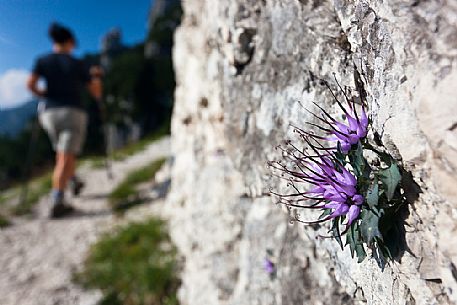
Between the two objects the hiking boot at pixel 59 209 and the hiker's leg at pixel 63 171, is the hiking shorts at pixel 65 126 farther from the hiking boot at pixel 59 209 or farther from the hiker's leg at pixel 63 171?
the hiking boot at pixel 59 209

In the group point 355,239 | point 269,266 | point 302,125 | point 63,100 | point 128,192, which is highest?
point 63,100

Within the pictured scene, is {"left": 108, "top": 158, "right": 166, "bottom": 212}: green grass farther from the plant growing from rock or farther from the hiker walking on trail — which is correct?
the plant growing from rock

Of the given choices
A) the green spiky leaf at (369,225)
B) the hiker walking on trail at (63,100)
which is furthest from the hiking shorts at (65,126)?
the green spiky leaf at (369,225)

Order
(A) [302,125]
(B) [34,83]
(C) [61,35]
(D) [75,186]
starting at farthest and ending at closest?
(D) [75,186] → (B) [34,83] → (C) [61,35] → (A) [302,125]

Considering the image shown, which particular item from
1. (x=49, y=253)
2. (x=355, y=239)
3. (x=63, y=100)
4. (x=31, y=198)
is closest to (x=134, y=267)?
(x=49, y=253)

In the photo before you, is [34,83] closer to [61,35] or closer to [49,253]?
[61,35]

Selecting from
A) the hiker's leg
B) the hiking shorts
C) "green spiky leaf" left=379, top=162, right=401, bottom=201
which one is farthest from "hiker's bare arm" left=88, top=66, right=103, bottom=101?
"green spiky leaf" left=379, top=162, right=401, bottom=201
